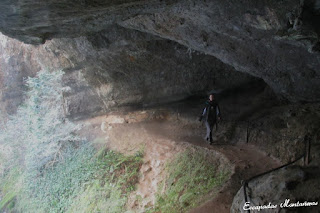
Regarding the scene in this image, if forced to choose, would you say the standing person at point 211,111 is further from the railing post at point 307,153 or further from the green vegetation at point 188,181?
the railing post at point 307,153

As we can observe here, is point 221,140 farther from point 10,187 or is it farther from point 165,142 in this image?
point 10,187

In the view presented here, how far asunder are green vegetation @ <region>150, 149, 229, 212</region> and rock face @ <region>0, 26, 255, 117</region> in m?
4.47

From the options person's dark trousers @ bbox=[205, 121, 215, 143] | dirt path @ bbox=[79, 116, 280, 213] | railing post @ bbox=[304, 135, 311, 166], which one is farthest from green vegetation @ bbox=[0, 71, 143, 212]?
railing post @ bbox=[304, 135, 311, 166]

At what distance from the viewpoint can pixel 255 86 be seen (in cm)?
1198

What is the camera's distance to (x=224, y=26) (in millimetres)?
6672

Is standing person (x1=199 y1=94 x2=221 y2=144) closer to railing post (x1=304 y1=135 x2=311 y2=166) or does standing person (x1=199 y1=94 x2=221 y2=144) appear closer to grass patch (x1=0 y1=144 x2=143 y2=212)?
railing post (x1=304 y1=135 x2=311 y2=166)

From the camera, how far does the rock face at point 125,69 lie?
10.7 meters

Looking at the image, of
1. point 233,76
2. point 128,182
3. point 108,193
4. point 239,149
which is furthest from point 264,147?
point 108,193

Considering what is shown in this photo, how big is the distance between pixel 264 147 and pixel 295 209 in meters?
3.83

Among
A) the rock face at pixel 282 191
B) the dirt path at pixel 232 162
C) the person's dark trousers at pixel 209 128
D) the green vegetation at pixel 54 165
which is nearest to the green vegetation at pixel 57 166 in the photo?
the green vegetation at pixel 54 165

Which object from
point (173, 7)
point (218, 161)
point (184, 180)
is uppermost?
point (173, 7)

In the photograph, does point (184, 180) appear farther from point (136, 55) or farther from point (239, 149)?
point (136, 55)

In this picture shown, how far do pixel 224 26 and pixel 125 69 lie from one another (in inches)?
268

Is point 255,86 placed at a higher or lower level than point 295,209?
higher
